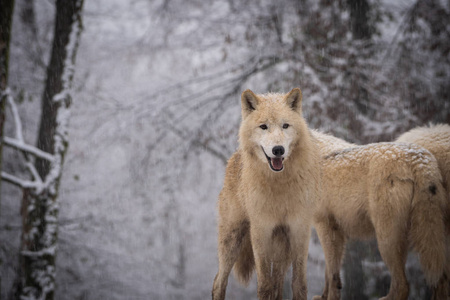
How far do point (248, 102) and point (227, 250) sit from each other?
1386 mm

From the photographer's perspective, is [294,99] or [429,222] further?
[429,222]

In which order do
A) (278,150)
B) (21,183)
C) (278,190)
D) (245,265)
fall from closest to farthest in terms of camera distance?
(278,150), (278,190), (245,265), (21,183)

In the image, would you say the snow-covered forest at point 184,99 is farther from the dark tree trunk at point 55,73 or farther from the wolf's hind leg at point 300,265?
the wolf's hind leg at point 300,265

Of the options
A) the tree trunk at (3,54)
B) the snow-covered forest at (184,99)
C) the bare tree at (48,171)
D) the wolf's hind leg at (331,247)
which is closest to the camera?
the tree trunk at (3,54)

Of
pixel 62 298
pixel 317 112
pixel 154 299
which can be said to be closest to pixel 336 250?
pixel 317 112

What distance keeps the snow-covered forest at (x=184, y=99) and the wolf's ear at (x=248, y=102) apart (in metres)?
4.41

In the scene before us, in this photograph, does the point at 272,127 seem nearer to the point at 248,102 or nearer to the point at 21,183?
the point at 248,102

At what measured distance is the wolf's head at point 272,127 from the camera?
107 inches

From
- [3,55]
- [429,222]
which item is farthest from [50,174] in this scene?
[429,222]

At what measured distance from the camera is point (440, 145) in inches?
167

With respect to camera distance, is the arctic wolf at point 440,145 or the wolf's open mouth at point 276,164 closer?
the wolf's open mouth at point 276,164

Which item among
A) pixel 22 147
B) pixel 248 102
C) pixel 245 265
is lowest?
pixel 245 265

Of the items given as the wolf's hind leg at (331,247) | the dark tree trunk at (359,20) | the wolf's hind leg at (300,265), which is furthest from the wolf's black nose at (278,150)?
the dark tree trunk at (359,20)

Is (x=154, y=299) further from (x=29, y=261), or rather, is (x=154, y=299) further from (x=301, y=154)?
(x=301, y=154)
